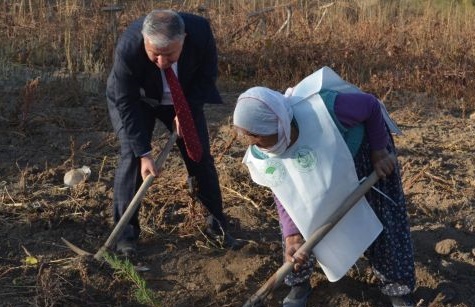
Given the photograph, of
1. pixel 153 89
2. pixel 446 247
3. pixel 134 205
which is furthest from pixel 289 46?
pixel 134 205

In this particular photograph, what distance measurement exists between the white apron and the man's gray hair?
1.90 feet

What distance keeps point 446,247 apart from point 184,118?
1618 millimetres

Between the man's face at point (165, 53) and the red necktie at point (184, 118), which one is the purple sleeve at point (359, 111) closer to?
the man's face at point (165, 53)

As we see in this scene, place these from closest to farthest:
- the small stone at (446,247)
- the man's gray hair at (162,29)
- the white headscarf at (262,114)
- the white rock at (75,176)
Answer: the white headscarf at (262,114) < the man's gray hair at (162,29) < the small stone at (446,247) < the white rock at (75,176)

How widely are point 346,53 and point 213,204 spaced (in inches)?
148

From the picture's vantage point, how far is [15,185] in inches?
191

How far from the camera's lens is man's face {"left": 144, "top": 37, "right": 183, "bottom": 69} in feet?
10.5

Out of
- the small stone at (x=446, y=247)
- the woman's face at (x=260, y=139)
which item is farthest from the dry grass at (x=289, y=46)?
the woman's face at (x=260, y=139)

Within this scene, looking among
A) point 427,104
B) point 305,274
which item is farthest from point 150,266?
point 427,104

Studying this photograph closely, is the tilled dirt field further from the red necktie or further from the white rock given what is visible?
the red necktie

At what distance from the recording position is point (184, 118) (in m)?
3.60

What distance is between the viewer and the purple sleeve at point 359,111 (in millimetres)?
2998

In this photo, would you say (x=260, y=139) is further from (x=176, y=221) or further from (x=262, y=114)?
(x=176, y=221)

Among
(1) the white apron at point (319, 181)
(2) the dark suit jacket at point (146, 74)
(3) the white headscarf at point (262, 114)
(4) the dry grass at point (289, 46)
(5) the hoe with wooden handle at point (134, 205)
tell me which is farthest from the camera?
(4) the dry grass at point (289, 46)
